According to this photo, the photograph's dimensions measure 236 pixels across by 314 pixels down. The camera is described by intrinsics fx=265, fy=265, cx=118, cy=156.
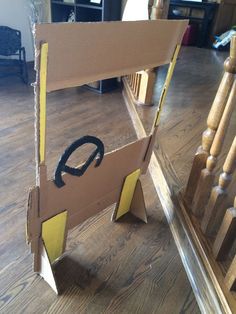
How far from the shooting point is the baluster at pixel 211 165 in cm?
89

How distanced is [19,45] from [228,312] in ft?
9.73

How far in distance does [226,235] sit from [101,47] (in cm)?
76

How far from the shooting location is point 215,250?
101cm

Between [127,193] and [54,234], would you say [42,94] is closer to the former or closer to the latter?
[54,234]

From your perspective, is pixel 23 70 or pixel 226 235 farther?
pixel 23 70

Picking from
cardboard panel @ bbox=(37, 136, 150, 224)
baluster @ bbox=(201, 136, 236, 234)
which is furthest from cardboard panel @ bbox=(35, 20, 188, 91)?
baluster @ bbox=(201, 136, 236, 234)

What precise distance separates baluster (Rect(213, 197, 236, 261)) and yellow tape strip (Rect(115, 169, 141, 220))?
416mm

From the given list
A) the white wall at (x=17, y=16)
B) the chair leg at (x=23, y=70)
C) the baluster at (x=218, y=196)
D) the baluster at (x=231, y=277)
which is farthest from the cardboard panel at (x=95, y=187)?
the white wall at (x=17, y=16)

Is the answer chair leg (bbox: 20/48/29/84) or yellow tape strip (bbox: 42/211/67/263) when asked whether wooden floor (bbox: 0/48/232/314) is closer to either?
yellow tape strip (bbox: 42/211/67/263)

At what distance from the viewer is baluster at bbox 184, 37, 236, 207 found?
0.85m

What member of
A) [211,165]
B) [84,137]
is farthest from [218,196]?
[84,137]

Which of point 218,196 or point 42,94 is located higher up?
Answer: point 42,94

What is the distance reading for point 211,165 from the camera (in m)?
1.04

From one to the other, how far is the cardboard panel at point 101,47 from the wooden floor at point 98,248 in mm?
750
